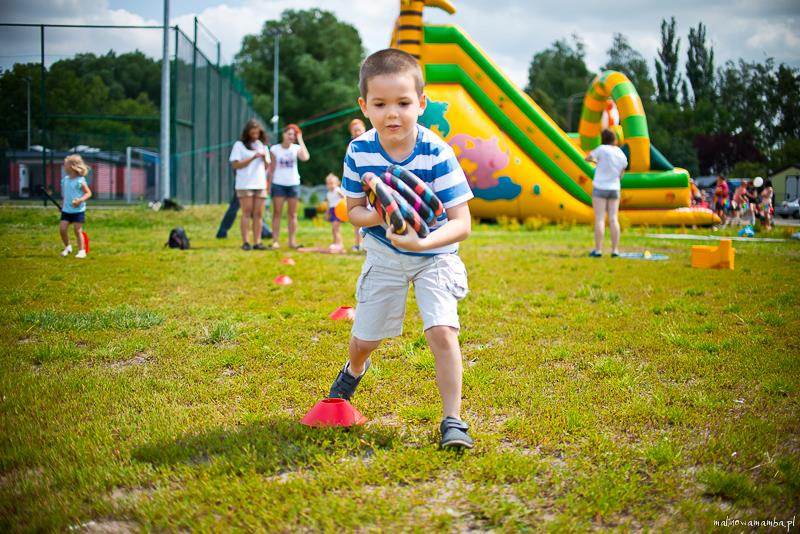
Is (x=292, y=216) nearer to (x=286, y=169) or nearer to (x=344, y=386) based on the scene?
(x=286, y=169)

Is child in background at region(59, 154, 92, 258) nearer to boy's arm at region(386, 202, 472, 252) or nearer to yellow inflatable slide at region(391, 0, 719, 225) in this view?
boy's arm at region(386, 202, 472, 252)

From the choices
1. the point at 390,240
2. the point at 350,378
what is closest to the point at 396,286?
the point at 390,240

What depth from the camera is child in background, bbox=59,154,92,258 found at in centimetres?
982

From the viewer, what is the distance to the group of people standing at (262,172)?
11.0 meters

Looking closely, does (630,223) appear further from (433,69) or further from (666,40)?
(666,40)

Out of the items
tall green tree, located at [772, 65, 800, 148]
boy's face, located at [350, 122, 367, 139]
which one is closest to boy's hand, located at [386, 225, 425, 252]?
boy's face, located at [350, 122, 367, 139]

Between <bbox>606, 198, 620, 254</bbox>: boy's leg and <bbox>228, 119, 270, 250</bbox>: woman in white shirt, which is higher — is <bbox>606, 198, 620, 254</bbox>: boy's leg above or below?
below

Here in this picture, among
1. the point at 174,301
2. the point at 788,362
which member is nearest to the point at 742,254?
the point at 788,362

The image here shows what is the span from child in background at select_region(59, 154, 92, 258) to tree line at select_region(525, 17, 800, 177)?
49.0 meters

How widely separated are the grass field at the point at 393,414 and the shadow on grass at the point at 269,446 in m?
0.01

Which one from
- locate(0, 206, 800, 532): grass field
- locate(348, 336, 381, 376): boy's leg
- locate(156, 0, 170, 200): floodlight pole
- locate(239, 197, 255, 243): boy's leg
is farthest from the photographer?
locate(156, 0, 170, 200): floodlight pole

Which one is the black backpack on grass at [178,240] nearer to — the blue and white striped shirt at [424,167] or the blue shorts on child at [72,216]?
the blue shorts on child at [72,216]

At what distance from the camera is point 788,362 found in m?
4.37

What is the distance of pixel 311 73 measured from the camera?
2217 inches
